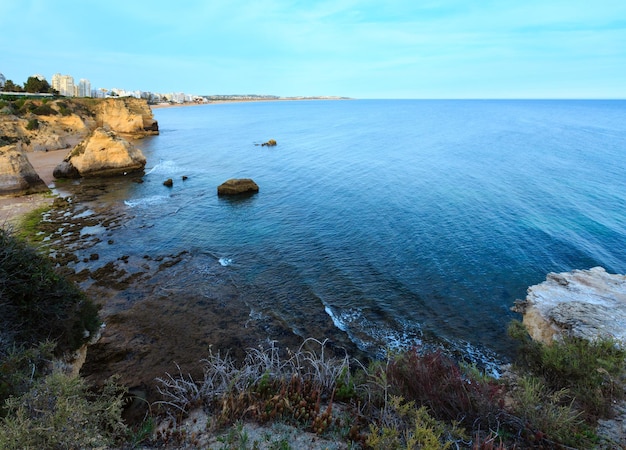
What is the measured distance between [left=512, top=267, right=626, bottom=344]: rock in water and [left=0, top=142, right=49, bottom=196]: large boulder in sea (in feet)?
138

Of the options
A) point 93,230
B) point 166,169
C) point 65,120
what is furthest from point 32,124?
point 93,230

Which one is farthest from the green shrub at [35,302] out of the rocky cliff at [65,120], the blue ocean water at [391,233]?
the rocky cliff at [65,120]

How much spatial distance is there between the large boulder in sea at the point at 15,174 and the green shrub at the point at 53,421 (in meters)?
35.6

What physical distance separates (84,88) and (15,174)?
490 feet

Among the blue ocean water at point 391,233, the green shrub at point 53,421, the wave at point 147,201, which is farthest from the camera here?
the wave at point 147,201

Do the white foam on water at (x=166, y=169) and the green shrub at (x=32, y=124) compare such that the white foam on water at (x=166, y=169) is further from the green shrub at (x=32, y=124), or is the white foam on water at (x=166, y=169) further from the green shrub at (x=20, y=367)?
the green shrub at (x=20, y=367)

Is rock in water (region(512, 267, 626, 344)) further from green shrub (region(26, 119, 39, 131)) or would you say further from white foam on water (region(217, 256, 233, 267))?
green shrub (region(26, 119, 39, 131))

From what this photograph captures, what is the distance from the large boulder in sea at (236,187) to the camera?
120 feet

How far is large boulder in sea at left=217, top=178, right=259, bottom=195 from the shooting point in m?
36.5

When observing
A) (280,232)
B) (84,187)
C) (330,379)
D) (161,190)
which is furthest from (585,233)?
(84,187)

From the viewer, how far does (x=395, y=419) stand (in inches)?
274

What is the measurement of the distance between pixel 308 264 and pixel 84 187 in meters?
30.0

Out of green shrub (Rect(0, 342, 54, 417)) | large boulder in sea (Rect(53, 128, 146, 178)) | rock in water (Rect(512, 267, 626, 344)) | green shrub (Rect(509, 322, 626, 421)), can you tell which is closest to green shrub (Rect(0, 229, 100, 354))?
green shrub (Rect(0, 342, 54, 417))

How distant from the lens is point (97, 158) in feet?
136
